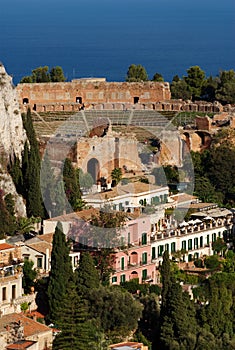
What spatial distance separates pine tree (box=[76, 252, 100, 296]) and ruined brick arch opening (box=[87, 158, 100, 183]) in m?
14.1

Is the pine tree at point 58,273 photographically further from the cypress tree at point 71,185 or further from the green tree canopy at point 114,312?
the cypress tree at point 71,185

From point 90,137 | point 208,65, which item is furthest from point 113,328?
point 208,65

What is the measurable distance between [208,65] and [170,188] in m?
77.8

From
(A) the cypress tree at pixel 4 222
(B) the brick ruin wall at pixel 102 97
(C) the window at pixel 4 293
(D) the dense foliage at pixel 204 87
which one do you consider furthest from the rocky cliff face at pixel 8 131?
(D) the dense foliage at pixel 204 87

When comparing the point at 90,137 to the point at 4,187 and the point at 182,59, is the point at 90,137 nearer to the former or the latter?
the point at 4,187

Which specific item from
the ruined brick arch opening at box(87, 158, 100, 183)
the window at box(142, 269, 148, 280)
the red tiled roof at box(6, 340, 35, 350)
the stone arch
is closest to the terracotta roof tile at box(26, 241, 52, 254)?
the stone arch

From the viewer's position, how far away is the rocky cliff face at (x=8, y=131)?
1929 inches

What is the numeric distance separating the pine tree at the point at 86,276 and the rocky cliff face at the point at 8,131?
332 inches

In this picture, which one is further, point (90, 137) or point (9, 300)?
point (90, 137)

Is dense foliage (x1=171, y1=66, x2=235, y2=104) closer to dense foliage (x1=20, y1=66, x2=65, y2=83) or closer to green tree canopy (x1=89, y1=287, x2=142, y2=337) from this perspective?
dense foliage (x1=20, y1=66, x2=65, y2=83)

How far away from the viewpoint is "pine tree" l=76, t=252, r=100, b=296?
40.1 metres

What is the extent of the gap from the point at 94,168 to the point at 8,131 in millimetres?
5455

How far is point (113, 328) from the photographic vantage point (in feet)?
127

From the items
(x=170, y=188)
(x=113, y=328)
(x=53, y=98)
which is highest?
(x=53, y=98)
